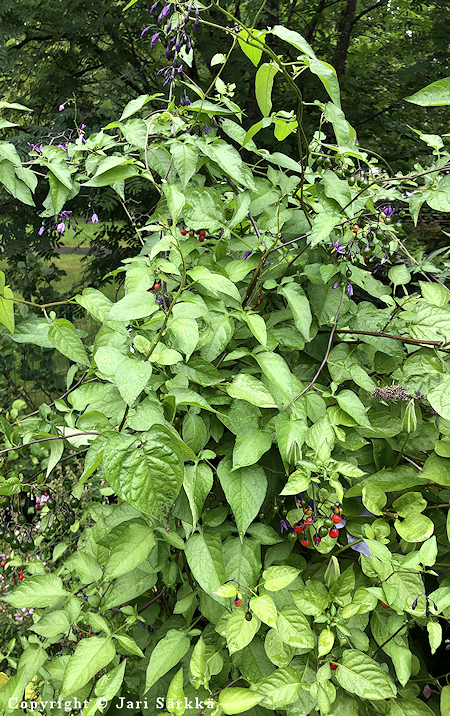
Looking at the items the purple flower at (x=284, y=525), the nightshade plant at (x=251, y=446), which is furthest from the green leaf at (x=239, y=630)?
the purple flower at (x=284, y=525)

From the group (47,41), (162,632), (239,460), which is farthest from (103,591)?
(47,41)

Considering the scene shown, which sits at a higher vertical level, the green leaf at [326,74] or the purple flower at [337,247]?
the green leaf at [326,74]

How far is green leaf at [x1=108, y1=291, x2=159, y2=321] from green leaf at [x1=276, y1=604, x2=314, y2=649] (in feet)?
2.03

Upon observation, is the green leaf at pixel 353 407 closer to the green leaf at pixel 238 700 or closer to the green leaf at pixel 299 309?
the green leaf at pixel 299 309

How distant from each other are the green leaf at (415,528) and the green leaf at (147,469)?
486 mm

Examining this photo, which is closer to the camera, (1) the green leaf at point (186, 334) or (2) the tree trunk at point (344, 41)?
(1) the green leaf at point (186, 334)

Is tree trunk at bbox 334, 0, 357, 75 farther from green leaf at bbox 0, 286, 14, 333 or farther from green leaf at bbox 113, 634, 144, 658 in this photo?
green leaf at bbox 113, 634, 144, 658

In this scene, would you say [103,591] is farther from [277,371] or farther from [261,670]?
[277,371]

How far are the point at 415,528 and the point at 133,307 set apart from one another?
27.5 inches

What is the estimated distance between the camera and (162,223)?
1.01 metres

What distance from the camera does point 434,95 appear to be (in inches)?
35.6

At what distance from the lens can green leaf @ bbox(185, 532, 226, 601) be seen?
3.09ft

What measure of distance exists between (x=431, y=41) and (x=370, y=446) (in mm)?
4153

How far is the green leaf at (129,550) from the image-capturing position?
936 mm
